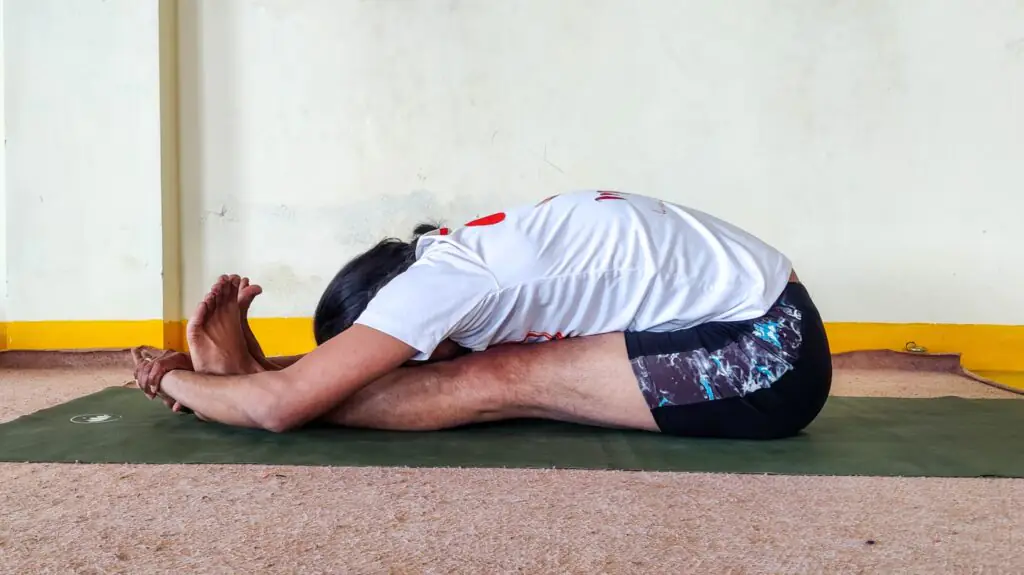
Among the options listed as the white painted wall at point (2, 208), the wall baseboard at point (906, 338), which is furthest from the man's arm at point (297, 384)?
the white painted wall at point (2, 208)

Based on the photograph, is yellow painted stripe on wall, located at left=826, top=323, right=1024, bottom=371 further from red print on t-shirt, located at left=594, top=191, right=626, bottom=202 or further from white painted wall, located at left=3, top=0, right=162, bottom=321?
white painted wall, located at left=3, top=0, right=162, bottom=321

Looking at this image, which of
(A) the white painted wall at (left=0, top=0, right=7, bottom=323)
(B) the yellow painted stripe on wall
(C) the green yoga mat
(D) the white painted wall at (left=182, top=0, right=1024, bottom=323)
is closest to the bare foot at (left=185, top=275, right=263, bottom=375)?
(C) the green yoga mat

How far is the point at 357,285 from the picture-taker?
5.06 ft

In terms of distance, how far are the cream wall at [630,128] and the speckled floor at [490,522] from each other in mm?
2049

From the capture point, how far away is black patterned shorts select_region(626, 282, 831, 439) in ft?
4.96

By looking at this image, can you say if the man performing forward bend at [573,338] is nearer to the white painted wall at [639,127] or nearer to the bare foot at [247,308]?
the bare foot at [247,308]

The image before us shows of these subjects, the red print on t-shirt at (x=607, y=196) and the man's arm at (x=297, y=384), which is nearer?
the man's arm at (x=297, y=384)

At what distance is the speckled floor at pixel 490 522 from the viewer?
882 millimetres

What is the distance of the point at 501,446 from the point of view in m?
1.50

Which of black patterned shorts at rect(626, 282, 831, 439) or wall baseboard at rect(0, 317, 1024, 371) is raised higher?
black patterned shorts at rect(626, 282, 831, 439)

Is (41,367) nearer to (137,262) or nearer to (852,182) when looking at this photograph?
(137,262)

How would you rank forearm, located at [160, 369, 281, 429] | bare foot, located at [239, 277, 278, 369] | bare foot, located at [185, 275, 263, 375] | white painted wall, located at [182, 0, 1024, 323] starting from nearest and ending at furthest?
forearm, located at [160, 369, 281, 429]
bare foot, located at [185, 275, 263, 375]
bare foot, located at [239, 277, 278, 369]
white painted wall, located at [182, 0, 1024, 323]

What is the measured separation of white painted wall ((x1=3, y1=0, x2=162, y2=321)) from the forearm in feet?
5.75

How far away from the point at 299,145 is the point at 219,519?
8.04 feet
